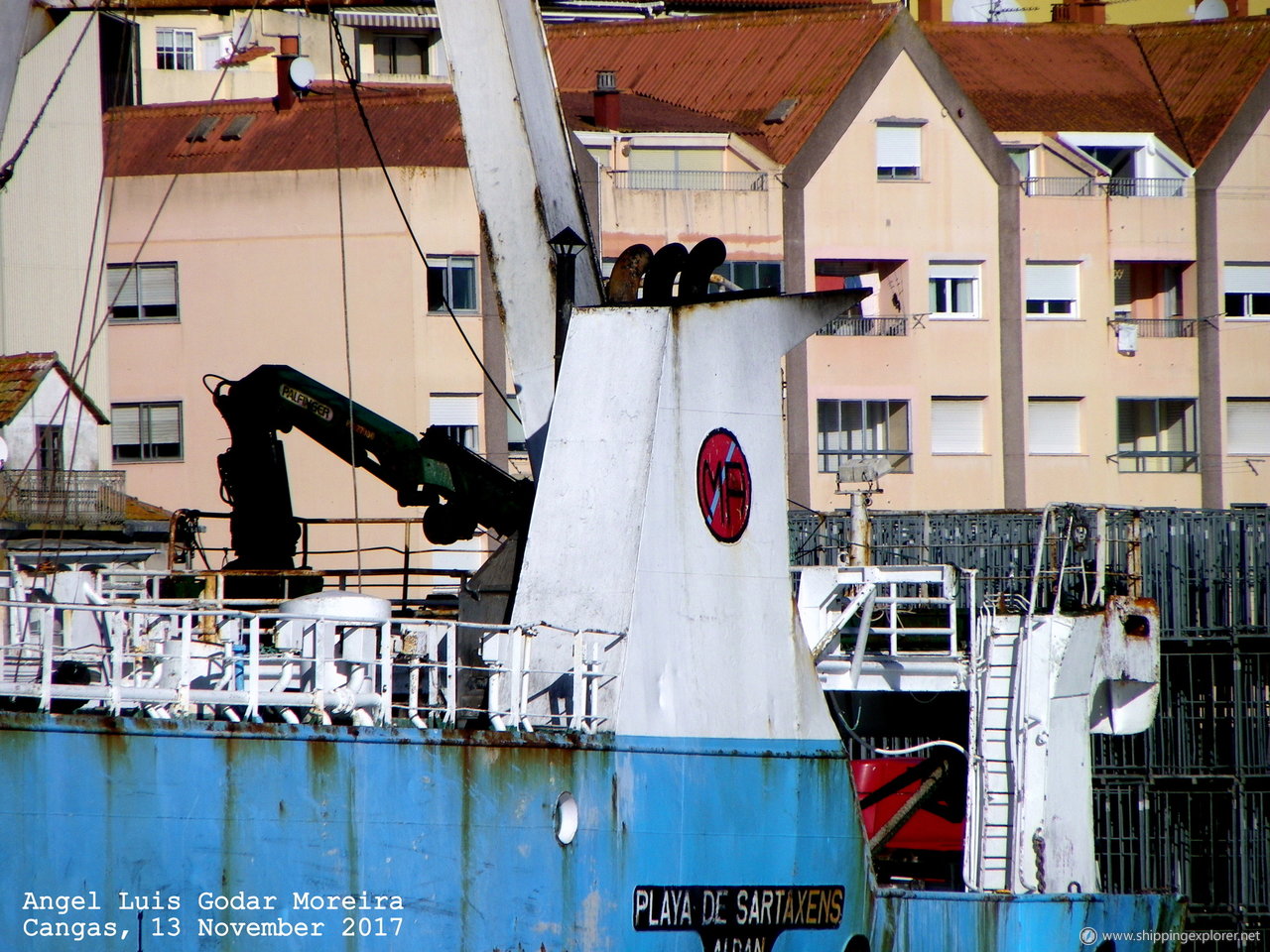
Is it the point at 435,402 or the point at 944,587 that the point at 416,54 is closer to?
the point at 435,402

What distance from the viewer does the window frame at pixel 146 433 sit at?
43.0 m

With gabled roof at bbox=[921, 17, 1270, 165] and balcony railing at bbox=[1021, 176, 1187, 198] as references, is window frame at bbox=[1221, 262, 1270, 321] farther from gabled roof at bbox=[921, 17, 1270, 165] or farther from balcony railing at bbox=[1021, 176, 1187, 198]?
gabled roof at bbox=[921, 17, 1270, 165]

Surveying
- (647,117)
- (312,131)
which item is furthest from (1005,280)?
(312,131)

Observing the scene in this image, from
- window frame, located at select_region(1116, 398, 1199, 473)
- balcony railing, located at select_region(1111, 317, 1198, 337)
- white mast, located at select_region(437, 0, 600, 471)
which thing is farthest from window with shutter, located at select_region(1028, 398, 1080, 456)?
white mast, located at select_region(437, 0, 600, 471)

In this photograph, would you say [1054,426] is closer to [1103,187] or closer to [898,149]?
[1103,187]

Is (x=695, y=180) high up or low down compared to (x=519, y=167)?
up

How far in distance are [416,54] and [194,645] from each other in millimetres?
49622

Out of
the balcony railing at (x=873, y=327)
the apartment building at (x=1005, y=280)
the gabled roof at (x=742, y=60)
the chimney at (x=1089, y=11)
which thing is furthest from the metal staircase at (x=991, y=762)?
the chimney at (x=1089, y=11)

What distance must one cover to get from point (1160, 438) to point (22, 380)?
1146 inches

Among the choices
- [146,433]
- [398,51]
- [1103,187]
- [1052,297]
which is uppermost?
[398,51]

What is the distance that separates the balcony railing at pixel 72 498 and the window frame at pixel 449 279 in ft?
27.4

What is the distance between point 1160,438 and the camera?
48.0m

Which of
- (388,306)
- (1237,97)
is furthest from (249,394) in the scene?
(1237,97)

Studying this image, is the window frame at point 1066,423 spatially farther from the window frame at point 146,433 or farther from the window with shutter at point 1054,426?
the window frame at point 146,433
